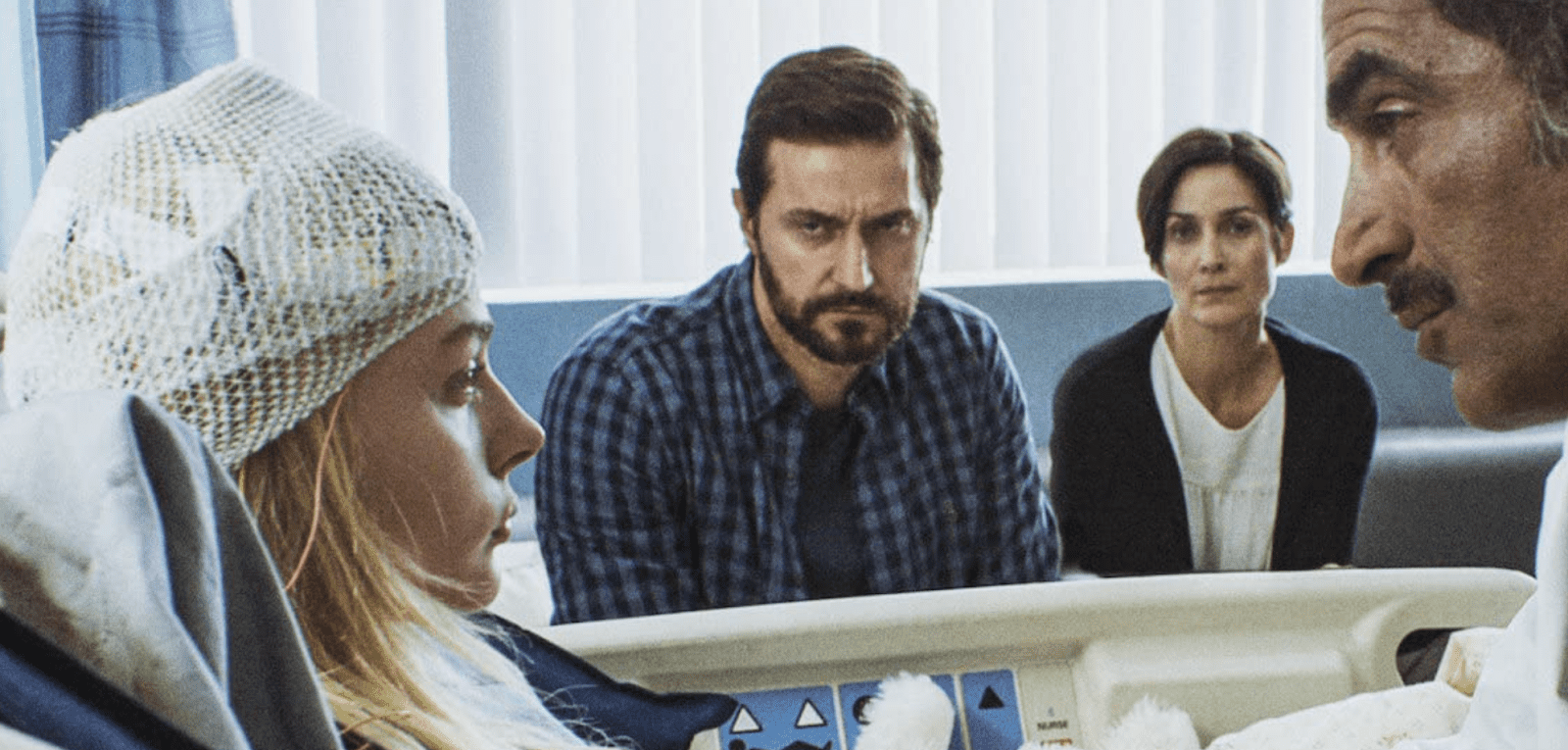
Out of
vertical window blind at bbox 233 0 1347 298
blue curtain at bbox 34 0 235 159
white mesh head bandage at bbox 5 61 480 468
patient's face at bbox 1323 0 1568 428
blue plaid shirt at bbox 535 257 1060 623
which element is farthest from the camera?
vertical window blind at bbox 233 0 1347 298

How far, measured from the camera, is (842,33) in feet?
8.71

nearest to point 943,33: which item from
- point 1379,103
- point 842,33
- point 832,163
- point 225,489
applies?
point 842,33

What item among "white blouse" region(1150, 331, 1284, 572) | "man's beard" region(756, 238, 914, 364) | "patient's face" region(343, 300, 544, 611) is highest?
"patient's face" region(343, 300, 544, 611)

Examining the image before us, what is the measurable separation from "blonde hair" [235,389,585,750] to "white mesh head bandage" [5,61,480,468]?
0.09 feet

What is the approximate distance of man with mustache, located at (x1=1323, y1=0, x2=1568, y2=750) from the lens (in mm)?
840

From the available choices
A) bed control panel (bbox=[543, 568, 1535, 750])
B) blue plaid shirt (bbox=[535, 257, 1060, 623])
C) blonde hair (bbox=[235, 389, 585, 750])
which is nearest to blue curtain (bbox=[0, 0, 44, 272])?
blue plaid shirt (bbox=[535, 257, 1060, 623])

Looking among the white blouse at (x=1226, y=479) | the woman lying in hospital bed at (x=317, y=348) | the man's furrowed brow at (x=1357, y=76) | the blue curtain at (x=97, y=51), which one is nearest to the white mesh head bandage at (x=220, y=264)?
the woman lying in hospital bed at (x=317, y=348)

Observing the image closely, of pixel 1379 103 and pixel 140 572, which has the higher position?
pixel 1379 103

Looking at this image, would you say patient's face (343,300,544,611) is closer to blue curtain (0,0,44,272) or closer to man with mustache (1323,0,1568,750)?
man with mustache (1323,0,1568,750)

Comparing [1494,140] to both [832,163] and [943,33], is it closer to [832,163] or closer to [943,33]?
[832,163]

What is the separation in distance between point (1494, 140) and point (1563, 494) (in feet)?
0.68

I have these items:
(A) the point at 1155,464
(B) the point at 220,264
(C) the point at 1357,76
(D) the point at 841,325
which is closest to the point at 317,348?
(B) the point at 220,264

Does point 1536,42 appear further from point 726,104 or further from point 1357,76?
point 726,104

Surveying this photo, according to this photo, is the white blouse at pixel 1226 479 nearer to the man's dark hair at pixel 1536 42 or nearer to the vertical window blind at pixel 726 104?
the vertical window blind at pixel 726 104
